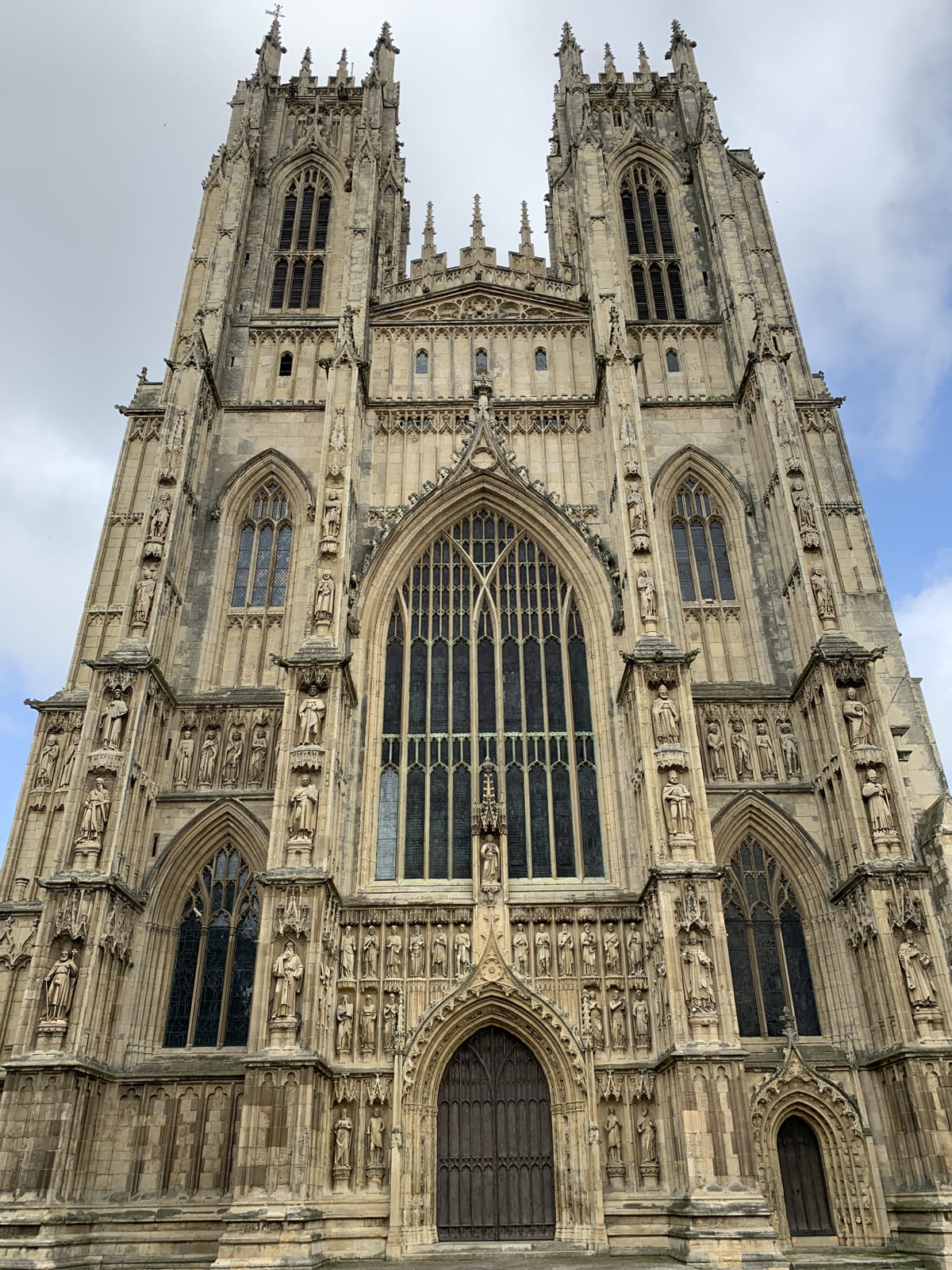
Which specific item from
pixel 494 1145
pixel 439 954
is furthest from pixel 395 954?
pixel 494 1145

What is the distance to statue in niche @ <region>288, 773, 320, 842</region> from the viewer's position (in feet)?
53.9

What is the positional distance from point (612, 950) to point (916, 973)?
16.5ft

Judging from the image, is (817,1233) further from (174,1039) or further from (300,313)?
(300,313)

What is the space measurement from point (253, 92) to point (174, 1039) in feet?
91.9

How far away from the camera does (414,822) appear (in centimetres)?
1891

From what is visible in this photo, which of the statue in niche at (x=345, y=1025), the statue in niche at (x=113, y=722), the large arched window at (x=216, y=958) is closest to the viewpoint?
A: the statue in niche at (x=345, y=1025)

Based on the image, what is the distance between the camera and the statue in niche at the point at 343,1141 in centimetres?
1534

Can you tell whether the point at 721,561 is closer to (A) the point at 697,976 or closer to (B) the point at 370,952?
(A) the point at 697,976

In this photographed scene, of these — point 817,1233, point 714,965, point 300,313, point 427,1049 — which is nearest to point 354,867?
point 427,1049

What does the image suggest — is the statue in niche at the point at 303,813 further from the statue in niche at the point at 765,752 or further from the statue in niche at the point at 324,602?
the statue in niche at the point at 765,752

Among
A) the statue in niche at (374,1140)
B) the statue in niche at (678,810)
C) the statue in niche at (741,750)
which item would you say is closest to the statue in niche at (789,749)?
the statue in niche at (741,750)

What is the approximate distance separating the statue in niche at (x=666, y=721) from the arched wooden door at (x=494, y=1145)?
19.8ft

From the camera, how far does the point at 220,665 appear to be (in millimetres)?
20625

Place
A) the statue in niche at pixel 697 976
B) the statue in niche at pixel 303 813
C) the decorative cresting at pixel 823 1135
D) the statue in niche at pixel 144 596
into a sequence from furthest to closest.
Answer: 1. the statue in niche at pixel 144 596
2. the statue in niche at pixel 303 813
3. the decorative cresting at pixel 823 1135
4. the statue in niche at pixel 697 976
